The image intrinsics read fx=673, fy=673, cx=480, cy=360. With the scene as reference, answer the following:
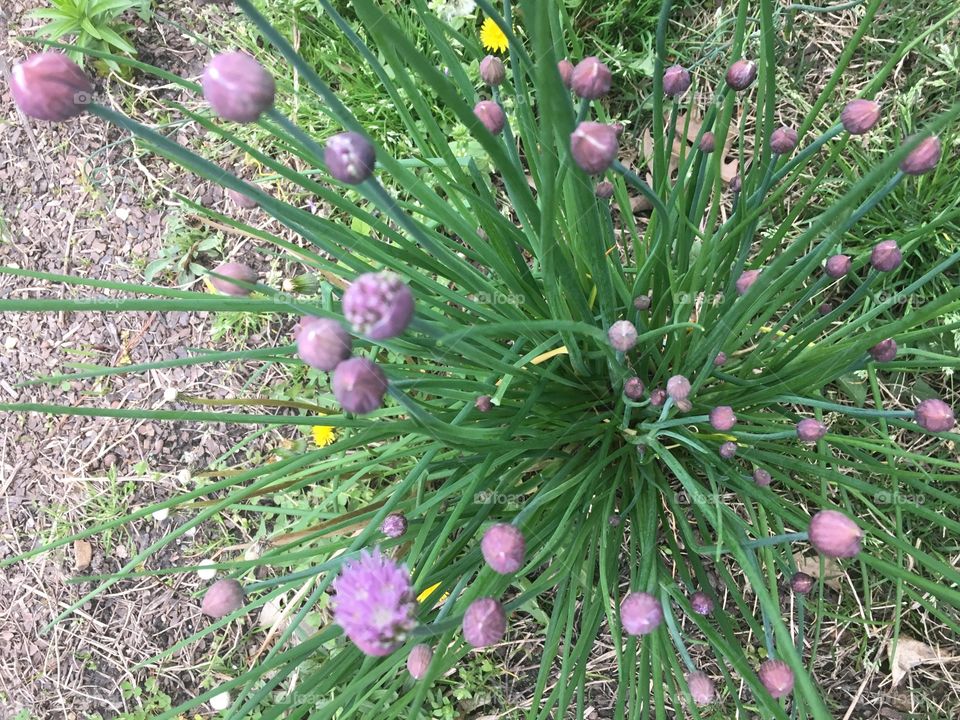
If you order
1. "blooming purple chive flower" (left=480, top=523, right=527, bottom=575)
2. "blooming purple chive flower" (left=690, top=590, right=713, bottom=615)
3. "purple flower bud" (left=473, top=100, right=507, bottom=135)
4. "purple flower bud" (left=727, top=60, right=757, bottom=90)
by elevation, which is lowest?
"blooming purple chive flower" (left=690, top=590, right=713, bottom=615)

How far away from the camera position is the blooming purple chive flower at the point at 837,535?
77 centimetres

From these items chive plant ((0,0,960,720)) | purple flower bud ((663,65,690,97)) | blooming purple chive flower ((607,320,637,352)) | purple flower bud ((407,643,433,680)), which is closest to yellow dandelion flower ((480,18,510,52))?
chive plant ((0,0,960,720))

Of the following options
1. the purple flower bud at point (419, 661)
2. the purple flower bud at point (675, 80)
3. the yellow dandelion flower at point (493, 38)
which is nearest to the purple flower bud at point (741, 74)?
the purple flower bud at point (675, 80)

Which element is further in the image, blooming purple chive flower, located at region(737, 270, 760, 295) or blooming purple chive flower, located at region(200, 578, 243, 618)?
blooming purple chive flower, located at region(737, 270, 760, 295)

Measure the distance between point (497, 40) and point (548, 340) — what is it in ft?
3.56

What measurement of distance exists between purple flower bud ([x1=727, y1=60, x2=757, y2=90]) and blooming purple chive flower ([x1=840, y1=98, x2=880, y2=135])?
138mm

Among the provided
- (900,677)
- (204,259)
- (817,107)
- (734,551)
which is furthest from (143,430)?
(900,677)

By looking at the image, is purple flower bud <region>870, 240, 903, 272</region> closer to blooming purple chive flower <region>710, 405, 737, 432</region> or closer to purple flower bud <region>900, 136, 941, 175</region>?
purple flower bud <region>900, 136, 941, 175</region>

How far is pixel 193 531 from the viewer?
6.43ft

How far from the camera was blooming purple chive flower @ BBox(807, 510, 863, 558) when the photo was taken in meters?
0.77

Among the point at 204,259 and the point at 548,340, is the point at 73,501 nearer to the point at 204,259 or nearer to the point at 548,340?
the point at 204,259

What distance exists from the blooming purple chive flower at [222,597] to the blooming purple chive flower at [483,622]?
333mm

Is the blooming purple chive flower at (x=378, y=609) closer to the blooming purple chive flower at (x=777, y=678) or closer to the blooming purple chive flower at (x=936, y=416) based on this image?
the blooming purple chive flower at (x=777, y=678)

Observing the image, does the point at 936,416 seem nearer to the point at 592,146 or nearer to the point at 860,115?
the point at 860,115
